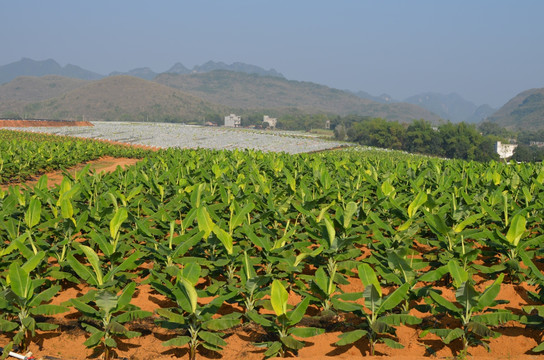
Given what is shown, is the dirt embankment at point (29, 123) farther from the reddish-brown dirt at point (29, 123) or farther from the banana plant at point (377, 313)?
the banana plant at point (377, 313)

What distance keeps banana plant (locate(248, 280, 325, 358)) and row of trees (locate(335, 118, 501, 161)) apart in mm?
92271

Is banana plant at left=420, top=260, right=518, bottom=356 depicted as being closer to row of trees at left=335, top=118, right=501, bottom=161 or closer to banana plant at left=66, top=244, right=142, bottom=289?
banana plant at left=66, top=244, right=142, bottom=289

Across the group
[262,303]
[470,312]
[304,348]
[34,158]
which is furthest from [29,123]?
[470,312]

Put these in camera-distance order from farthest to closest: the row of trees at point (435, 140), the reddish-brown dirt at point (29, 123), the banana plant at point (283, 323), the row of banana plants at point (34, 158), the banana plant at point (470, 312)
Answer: the row of trees at point (435, 140) < the reddish-brown dirt at point (29, 123) < the row of banana plants at point (34, 158) < the banana plant at point (470, 312) < the banana plant at point (283, 323)

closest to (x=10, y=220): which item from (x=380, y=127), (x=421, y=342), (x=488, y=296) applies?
(x=421, y=342)

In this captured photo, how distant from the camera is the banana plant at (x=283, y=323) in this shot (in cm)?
407

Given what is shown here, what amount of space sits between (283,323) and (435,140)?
98.8m

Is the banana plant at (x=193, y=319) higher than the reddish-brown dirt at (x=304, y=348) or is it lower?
higher

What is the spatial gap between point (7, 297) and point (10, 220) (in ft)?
6.10

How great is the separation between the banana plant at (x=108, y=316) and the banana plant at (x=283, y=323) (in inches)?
47.9

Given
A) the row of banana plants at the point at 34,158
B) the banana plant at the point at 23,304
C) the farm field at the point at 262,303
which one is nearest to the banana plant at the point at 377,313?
the farm field at the point at 262,303

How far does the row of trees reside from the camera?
3600 inches

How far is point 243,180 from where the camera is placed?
34.7ft

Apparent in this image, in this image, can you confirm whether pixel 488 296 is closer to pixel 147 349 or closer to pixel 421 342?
pixel 421 342
